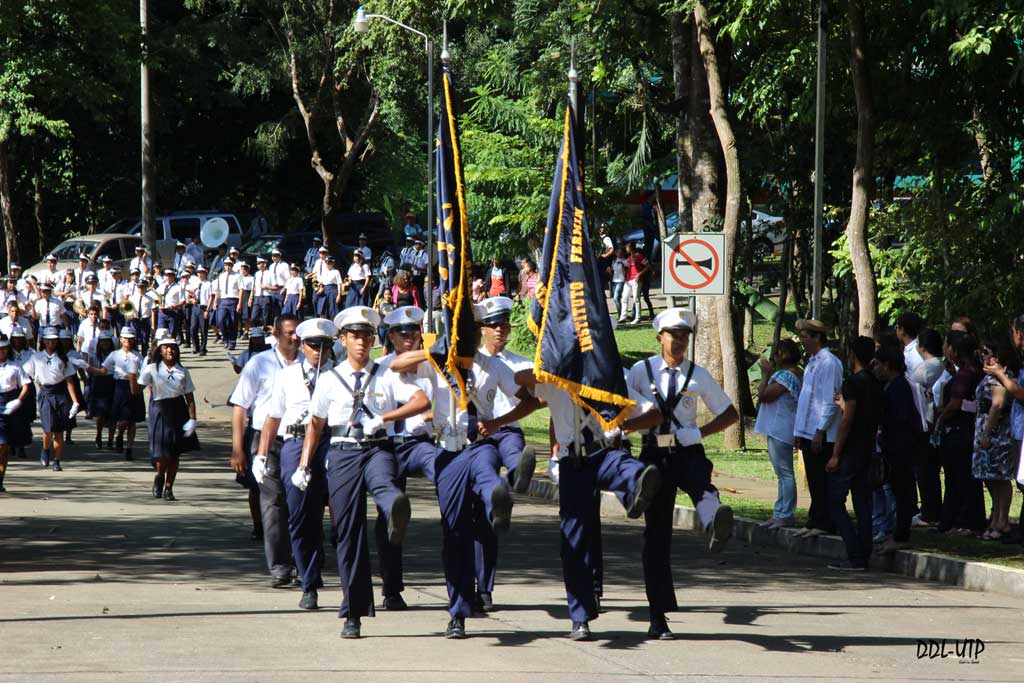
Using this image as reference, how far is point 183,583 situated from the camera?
10.9m

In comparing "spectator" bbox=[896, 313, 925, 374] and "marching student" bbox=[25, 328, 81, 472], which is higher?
"spectator" bbox=[896, 313, 925, 374]

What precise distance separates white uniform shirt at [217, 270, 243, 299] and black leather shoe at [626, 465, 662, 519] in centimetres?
2480

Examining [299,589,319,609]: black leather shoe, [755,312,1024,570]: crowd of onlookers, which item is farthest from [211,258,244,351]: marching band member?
[299,589,319,609]: black leather shoe

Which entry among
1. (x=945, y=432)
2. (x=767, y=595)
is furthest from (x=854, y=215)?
(x=767, y=595)

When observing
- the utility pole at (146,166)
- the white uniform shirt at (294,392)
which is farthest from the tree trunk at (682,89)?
the utility pole at (146,166)

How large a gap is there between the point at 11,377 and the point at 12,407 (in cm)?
44

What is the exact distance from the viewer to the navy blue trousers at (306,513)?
9.70 metres

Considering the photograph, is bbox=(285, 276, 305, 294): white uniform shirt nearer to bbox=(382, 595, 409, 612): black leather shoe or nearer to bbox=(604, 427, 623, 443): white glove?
bbox=(382, 595, 409, 612): black leather shoe

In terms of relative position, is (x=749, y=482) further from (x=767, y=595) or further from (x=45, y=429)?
(x=45, y=429)

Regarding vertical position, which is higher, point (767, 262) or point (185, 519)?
point (767, 262)

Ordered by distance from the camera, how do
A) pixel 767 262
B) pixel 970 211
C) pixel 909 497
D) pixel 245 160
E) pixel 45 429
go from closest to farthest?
pixel 909 497 < pixel 45 429 < pixel 970 211 < pixel 767 262 < pixel 245 160

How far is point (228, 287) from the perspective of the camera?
32.0 metres

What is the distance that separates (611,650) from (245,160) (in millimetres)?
45080

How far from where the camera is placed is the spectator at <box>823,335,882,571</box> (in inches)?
448
